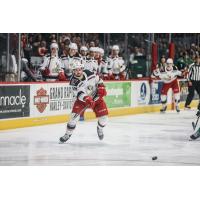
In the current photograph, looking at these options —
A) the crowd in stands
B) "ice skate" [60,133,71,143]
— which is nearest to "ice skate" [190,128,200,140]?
the crowd in stands

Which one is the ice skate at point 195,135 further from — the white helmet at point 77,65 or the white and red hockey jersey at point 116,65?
the white helmet at point 77,65

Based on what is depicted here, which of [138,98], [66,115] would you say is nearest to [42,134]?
[66,115]

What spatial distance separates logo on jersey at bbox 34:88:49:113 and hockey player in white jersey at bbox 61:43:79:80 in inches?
29.9

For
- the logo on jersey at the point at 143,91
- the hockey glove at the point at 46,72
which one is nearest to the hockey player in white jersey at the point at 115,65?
the logo on jersey at the point at 143,91

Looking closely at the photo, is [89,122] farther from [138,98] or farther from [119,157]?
[138,98]

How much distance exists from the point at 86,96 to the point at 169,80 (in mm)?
3180

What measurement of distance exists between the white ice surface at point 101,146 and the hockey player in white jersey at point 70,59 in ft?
2.13

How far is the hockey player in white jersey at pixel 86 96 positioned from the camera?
10.0 meters

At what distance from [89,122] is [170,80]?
2.99 metres

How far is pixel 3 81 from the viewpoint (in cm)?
1059

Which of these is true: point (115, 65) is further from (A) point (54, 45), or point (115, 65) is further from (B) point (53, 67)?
(A) point (54, 45)

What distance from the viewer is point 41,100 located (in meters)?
11.4

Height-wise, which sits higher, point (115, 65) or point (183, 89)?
point (115, 65)

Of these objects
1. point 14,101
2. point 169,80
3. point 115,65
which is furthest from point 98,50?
point 169,80
